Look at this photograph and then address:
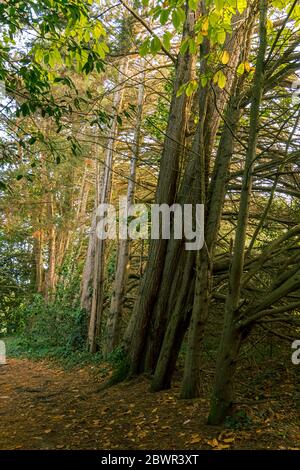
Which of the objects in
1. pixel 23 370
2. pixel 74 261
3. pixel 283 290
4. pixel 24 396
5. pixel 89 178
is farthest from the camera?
pixel 89 178

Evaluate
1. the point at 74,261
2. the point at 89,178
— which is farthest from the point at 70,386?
the point at 89,178

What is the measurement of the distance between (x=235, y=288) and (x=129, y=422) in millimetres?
2126

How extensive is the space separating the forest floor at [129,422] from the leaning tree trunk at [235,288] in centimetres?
29

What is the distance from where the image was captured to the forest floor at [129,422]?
3858mm

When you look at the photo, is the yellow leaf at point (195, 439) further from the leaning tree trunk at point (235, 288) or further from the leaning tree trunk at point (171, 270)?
→ the leaning tree trunk at point (171, 270)

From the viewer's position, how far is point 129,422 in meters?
4.76

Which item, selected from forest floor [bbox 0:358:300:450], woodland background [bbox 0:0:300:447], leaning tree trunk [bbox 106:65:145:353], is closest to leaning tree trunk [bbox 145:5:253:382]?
woodland background [bbox 0:0:300:447]

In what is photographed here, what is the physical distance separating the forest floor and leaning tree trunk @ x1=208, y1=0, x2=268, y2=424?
29 cm

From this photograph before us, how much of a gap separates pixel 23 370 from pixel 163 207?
6.39 meters

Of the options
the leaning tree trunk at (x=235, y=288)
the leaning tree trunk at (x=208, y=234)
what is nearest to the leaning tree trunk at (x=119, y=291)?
the leaning tree trunk at (x=208, y=234)

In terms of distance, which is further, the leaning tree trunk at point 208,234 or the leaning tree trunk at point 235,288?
the leaning tree trunk at point 208,234

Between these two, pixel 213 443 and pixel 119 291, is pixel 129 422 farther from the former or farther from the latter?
pixel 119 291

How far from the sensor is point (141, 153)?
9.44m
